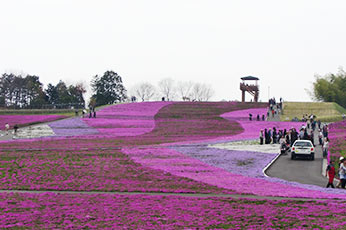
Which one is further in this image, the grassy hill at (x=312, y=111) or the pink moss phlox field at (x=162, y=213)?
the grassy hill at (x=312, y=111)

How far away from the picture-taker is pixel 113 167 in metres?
35.8

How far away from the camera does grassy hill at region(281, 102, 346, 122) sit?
87.1 meters

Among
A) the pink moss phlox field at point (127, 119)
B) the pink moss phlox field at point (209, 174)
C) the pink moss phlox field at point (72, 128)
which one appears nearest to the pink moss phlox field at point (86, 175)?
the pink moss phlox field at point (209, 174)

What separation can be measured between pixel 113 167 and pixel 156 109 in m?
67.9

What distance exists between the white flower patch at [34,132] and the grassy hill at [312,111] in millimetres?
41802

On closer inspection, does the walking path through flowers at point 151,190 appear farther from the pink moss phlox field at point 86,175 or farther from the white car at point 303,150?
the white car at point 303,150

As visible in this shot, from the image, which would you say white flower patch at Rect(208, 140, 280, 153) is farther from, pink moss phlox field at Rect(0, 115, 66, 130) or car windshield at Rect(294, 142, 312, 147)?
pink moss phlox field at Rect(0, 115, 66, 130)

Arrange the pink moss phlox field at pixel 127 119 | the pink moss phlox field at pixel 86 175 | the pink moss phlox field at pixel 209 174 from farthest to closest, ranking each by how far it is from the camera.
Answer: the pink moss phlox field at pixel 127 119 → the pink moss phlox field at pixel 86 175 → the pink moss phlox field at pixel 209 174

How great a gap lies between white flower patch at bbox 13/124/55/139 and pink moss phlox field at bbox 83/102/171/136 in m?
7.51

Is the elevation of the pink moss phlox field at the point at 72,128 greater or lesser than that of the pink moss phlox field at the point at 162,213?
greater

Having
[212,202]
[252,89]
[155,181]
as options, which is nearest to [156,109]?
[252,89]

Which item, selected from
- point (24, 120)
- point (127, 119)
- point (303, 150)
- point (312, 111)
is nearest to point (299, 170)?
point (303, 150)

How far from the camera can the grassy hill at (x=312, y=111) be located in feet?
286

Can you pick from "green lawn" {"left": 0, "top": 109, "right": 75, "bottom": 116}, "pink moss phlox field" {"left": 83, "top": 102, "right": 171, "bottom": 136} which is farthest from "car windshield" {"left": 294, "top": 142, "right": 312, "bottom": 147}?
"green lawn" {"left": 0, "top": 109, "right": 75, "bottom": 116}
